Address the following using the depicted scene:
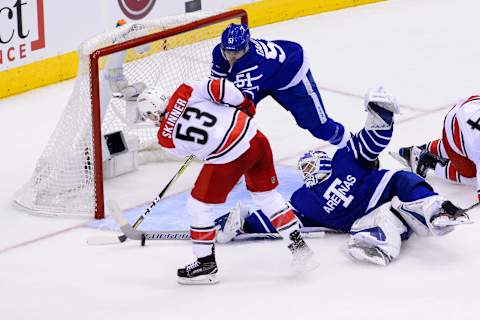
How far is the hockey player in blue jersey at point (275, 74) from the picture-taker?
6992 millimetres

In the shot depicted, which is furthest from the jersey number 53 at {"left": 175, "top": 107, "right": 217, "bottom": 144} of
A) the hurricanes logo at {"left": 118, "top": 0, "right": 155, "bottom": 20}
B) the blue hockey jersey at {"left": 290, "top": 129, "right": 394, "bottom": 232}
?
the hurricanes logo at {"left": 118, "top": 0, "right": 155, "bottom": 20}

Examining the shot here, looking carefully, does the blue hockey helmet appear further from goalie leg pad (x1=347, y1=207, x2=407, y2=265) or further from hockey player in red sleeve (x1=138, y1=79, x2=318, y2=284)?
goalie leg pad (x1=347, y1=207, x2=407, y2=265)

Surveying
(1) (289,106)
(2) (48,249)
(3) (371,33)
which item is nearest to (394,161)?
(1) (289,106)

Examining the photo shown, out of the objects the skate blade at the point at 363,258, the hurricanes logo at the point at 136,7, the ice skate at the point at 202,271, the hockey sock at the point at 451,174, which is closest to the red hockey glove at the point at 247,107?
the ice skate at the point at 202,271

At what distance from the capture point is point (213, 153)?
625 cm

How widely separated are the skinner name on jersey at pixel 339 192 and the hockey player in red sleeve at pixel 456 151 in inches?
28.6

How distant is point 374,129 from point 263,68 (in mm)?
803

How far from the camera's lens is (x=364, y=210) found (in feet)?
22.1

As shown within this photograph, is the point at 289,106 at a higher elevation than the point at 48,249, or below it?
higher

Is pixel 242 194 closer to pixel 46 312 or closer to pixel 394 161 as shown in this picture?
pixel 394 161

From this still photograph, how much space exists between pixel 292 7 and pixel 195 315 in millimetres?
5217

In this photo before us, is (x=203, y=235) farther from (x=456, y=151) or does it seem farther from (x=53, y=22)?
(x=53, y=22)

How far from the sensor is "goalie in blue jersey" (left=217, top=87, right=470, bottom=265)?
655cm

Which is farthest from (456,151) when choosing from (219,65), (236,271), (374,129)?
(236,271)
